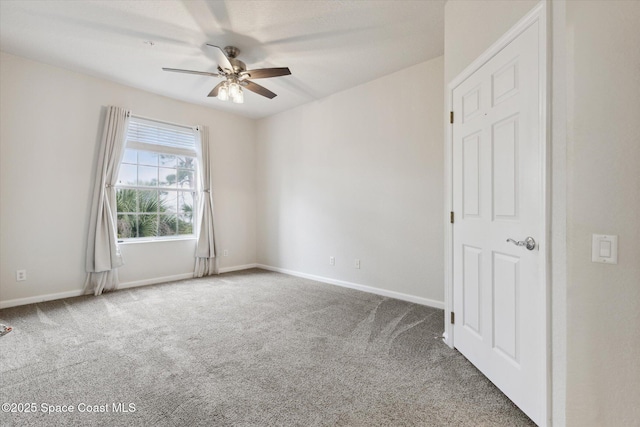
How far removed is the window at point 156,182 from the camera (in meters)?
4.35

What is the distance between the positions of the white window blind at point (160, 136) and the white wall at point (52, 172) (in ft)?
0.48

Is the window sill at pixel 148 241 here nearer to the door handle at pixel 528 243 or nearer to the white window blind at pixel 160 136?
the white window blind at pixel 160 136

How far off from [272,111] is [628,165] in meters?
4.85

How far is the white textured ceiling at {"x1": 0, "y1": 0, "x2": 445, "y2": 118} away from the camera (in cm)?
253

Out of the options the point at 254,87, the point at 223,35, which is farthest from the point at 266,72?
the point at 223,35

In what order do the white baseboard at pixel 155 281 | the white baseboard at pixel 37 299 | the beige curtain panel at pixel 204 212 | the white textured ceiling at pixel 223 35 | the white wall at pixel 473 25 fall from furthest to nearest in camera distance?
the beige curtain panel at pixel 204 212 → the white baseboard at pixel 155 281 → the white baseboard at pixel 37 299 → the white textured ceiling at pixel 223 35 → the white wall at pixel 473 25

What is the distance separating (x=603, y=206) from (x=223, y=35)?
3.21m

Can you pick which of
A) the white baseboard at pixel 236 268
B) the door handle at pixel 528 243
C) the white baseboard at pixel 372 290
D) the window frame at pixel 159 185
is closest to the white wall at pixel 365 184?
the white baseboard at pixel 372 290

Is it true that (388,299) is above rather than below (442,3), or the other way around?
below

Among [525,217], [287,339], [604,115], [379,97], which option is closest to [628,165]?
[604,115]

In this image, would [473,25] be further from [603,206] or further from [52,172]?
[52,172]

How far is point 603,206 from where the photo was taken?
3.95 feet

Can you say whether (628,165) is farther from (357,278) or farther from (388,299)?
(357,278)

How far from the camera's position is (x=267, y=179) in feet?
18.3
